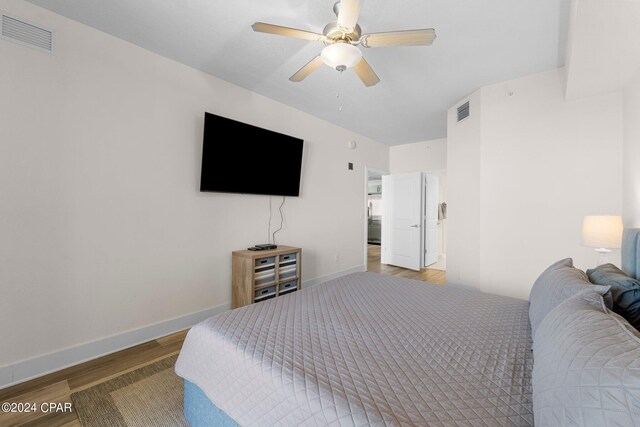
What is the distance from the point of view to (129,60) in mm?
2221

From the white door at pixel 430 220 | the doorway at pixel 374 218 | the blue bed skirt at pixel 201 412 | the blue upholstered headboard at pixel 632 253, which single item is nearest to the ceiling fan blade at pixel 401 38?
the blue upholstered headboard at pixel 632 253

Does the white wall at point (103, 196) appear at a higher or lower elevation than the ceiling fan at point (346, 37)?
lower

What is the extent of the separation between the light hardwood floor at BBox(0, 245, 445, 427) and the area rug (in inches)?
2.6

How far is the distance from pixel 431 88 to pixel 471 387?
2.99 meters

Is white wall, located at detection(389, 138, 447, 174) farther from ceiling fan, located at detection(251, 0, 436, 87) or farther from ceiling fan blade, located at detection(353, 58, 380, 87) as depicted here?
ceiling fan, located at detection(251, 0, 436, 87)

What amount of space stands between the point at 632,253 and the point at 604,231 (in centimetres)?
68

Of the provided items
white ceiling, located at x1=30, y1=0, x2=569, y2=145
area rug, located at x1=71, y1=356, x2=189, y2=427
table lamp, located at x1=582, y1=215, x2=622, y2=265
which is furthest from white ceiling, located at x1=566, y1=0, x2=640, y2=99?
area rug, located at x1=71, y1=356, x2=189, y2=427

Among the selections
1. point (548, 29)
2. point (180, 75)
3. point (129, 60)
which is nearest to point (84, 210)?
point (129, 60)

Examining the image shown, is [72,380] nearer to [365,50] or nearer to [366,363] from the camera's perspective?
[366,363]

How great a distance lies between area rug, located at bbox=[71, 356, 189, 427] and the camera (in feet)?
4.77

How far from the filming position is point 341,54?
5.19ft

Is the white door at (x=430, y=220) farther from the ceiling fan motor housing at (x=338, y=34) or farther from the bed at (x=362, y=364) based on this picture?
the ceiling fan motor housing at (x=338, y=34)

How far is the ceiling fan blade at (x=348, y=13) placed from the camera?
1.39m

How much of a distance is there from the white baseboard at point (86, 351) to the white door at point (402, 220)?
12.7 feet
